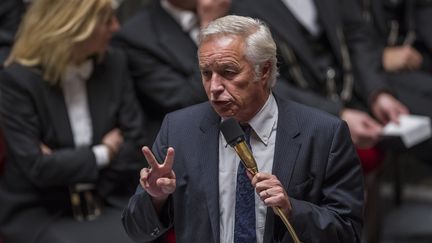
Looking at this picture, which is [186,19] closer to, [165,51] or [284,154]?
[165,51]

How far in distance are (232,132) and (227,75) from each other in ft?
0.65

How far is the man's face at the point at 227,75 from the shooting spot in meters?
2.01

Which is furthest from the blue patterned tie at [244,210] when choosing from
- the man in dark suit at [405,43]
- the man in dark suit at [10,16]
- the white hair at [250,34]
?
the man in dark suit at [405,43]

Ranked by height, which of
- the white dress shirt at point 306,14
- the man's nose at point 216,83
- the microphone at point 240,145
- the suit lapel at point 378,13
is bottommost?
the suit lapel at point 378,13

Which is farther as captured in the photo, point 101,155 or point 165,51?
point 165,51

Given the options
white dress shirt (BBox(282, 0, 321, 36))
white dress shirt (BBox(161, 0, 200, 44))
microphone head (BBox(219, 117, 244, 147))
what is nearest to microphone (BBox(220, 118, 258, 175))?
microphone head (BBox(219, 117, 244, 147))

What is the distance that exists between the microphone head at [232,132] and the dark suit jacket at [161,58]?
4.55ft

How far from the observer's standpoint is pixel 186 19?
11.1ft

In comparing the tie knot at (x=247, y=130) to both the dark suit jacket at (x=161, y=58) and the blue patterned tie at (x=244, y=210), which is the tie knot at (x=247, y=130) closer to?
the blue patterned tie at (x=244, y=210)

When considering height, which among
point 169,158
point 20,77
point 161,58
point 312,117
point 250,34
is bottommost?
point 161,58

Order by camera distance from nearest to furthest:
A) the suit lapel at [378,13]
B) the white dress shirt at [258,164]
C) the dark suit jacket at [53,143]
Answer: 1. the white dress shirt at [258,164]
2. the dark suit jacket at [53,143]
3. the suit lapel at [378,13]

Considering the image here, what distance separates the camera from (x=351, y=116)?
3.45 meters

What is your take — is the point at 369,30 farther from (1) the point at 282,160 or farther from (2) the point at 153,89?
(1) the point at 282,160

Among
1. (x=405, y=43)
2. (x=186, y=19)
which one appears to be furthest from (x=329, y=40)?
(x=186, y=19)
